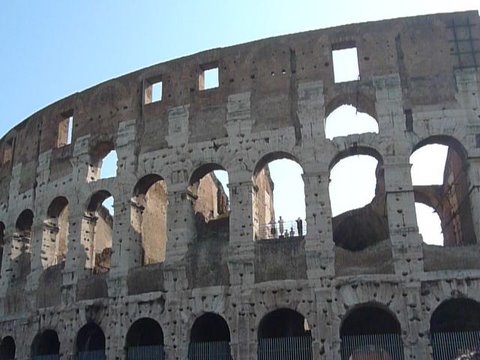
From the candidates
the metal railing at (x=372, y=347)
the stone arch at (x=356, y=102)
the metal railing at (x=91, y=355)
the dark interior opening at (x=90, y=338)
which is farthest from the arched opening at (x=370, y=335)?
the dark interior opening at (x=90, y=338)

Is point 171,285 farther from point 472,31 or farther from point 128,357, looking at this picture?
point 472,31

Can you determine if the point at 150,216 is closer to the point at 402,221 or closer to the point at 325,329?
the point at 325,329

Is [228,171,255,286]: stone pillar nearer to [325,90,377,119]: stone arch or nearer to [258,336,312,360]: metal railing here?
[258,336,312,360]: metal railing

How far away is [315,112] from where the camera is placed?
47.4 feet

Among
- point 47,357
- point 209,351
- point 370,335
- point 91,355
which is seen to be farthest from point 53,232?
point 370,335

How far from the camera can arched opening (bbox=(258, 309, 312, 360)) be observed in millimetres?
12944

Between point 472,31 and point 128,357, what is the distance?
35.9 ft

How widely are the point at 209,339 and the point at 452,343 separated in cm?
561

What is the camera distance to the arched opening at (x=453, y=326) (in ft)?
39.7

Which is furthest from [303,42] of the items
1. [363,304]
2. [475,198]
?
[363,304]

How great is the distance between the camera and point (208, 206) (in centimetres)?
1950

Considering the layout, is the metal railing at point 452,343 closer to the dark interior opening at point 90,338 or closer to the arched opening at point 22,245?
the dark interior opening at point 90,338

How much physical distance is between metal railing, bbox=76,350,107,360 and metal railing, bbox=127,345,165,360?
0.76m

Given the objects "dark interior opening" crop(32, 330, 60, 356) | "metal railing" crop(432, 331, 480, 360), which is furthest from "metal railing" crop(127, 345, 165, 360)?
Answer: "metal railing" crop(432, 331, 480, 360)
